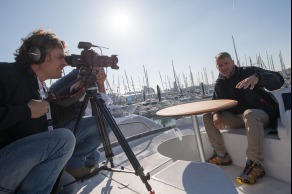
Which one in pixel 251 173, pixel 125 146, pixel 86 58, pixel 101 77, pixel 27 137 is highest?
pixel 86 58

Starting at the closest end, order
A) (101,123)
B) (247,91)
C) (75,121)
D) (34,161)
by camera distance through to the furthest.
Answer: (34,161) < (101,123) < (75,121) < (247,91)

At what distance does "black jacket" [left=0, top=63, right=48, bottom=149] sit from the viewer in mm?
1357

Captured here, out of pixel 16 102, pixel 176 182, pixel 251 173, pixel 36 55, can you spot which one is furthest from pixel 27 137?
pixel 251 173

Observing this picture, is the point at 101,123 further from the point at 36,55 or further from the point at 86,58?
the point at 36,55

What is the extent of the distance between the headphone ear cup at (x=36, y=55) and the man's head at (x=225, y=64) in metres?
2.25

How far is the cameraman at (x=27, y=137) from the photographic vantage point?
1346 mm

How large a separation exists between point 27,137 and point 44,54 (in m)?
0.65

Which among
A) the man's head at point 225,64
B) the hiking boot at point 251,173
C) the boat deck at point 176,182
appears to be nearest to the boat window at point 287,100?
the boat deck at point 176,182

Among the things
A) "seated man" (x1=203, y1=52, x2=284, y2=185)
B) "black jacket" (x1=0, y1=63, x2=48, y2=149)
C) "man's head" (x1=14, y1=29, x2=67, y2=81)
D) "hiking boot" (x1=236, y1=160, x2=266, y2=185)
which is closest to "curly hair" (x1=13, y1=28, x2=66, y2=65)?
"man's head" (x1=14, y1=29, x2=67, y2=81)

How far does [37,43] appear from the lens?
1.79 meters

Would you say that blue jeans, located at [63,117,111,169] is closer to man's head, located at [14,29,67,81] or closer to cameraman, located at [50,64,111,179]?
cameraman, located at [50,64,111,179]

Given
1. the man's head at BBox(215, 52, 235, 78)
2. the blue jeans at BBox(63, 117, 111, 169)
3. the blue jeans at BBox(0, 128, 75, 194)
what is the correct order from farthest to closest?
the man's head at BBox(215, 52, 235, 78) → the blue jeans at BBox(63, 117, 111, 169) → the blue jeans at BBox(0, 128, 75, 194)

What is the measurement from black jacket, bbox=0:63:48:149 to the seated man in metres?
1.74

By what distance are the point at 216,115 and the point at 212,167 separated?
1.08 m
